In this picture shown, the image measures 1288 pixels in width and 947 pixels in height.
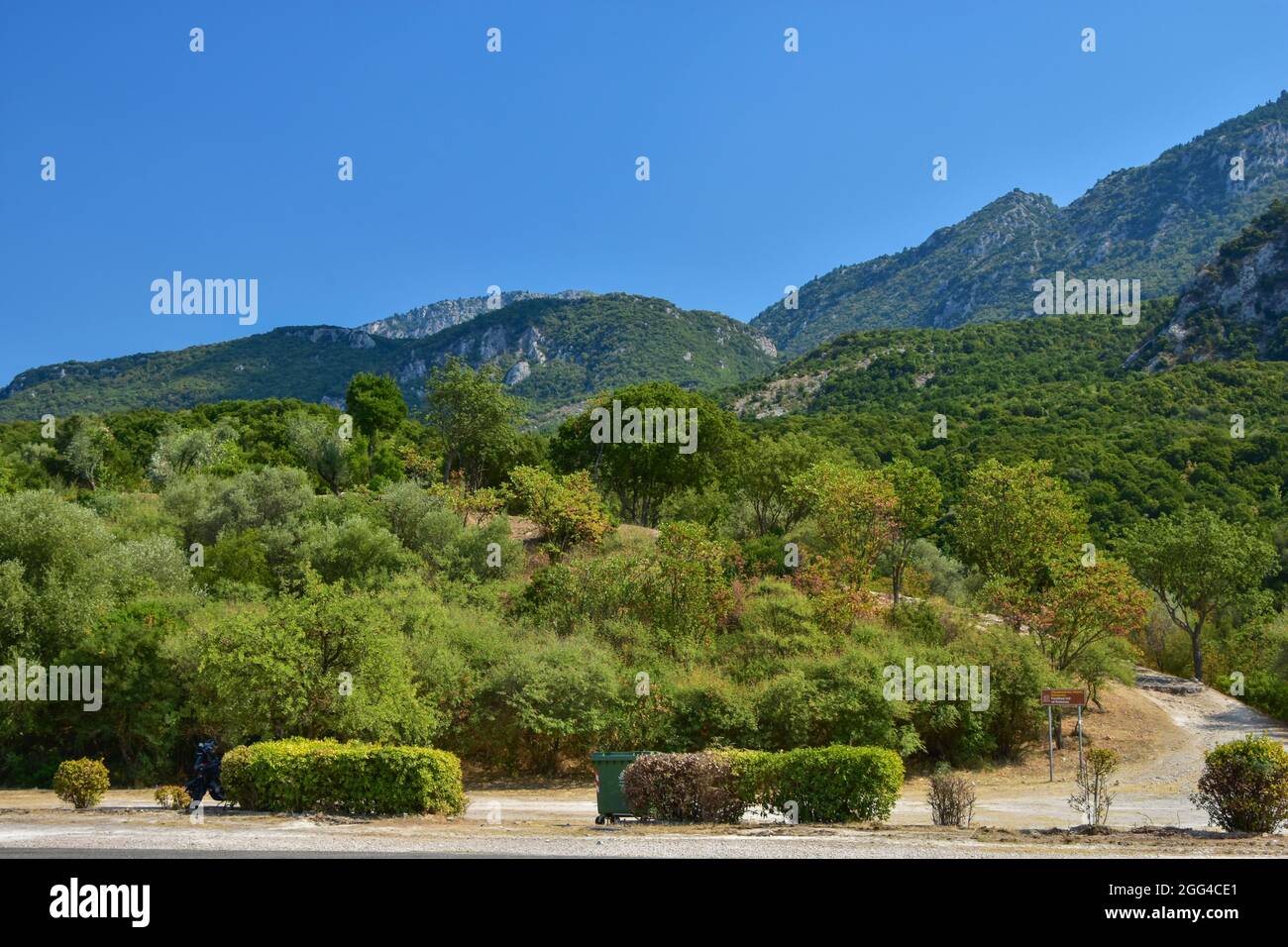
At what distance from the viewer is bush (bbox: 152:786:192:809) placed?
712 inches

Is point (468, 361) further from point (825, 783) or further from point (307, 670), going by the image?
point (825, 783)

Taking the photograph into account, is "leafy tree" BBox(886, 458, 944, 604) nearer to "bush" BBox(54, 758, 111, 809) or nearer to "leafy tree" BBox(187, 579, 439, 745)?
"leafy tree" BBox(187, 579, 439, 745)

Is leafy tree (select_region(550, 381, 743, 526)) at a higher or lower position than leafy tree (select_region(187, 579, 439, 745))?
higher

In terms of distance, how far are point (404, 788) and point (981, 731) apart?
18.2 meters

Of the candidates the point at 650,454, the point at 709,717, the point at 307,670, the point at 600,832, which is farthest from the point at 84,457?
the point at 600,832

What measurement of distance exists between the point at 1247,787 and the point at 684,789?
804cm

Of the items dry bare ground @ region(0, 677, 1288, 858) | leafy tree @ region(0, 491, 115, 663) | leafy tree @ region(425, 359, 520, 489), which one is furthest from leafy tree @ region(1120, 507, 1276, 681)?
leafy tree @ region(0, 491, 115, 663)

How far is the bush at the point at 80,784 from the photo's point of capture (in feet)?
60.9

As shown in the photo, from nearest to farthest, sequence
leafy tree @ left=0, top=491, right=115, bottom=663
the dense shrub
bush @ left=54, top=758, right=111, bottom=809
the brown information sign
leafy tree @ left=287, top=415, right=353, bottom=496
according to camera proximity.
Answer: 1. bush @ left=54, top=758, right=111, bottom=809
2. the brown information sign
3. the dense shrub
4. leafy tree @ left=0, top=491, right=115, bottom=663
5. leafy tree @ left=287, top=415, right=353, bottom=496

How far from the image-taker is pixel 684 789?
1634 cm

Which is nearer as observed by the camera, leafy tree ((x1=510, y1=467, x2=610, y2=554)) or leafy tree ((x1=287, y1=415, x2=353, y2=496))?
leafy tree ((x1=510, y1=467, x2=610, y2=554))

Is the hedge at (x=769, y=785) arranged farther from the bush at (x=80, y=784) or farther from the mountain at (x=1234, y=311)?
the mountain at (x=1234, y=311)
